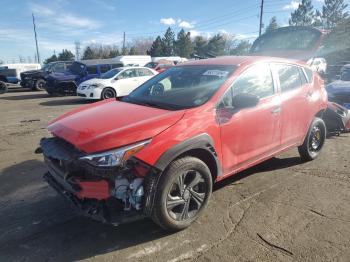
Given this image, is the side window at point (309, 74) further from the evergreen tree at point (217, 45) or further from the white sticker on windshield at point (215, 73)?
the evergreen tree at point (217, 45)

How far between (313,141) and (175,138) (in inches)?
133

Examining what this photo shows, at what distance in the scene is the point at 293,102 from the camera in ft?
16.2

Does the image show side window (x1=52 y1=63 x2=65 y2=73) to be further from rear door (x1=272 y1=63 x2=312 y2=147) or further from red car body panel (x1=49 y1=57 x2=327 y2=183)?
rear door (x1=272 y1=63 x2=312 y2=147)

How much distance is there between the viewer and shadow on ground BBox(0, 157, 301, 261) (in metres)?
3.27

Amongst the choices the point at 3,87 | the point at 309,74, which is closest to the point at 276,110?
the point at 309,74

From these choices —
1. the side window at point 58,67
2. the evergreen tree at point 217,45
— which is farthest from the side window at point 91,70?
the evergreen tree at point 217,45

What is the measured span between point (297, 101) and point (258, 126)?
3.58 feet

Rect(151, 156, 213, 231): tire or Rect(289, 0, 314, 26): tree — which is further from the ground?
Rect(289, 0, 314, 26): tree

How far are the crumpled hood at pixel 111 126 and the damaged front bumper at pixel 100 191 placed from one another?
18 cm

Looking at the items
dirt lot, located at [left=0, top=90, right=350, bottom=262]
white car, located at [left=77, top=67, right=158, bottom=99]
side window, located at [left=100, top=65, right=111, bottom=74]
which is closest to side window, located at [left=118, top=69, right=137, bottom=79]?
white car, located at [left=77, top=67, right=158, bottom=99]

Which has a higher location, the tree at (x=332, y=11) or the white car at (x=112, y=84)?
the tree at (x=332, y=11)

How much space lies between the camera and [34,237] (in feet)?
11.6

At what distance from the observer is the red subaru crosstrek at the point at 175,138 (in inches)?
123

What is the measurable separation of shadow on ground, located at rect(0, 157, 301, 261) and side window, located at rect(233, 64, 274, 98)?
1.37 metres
